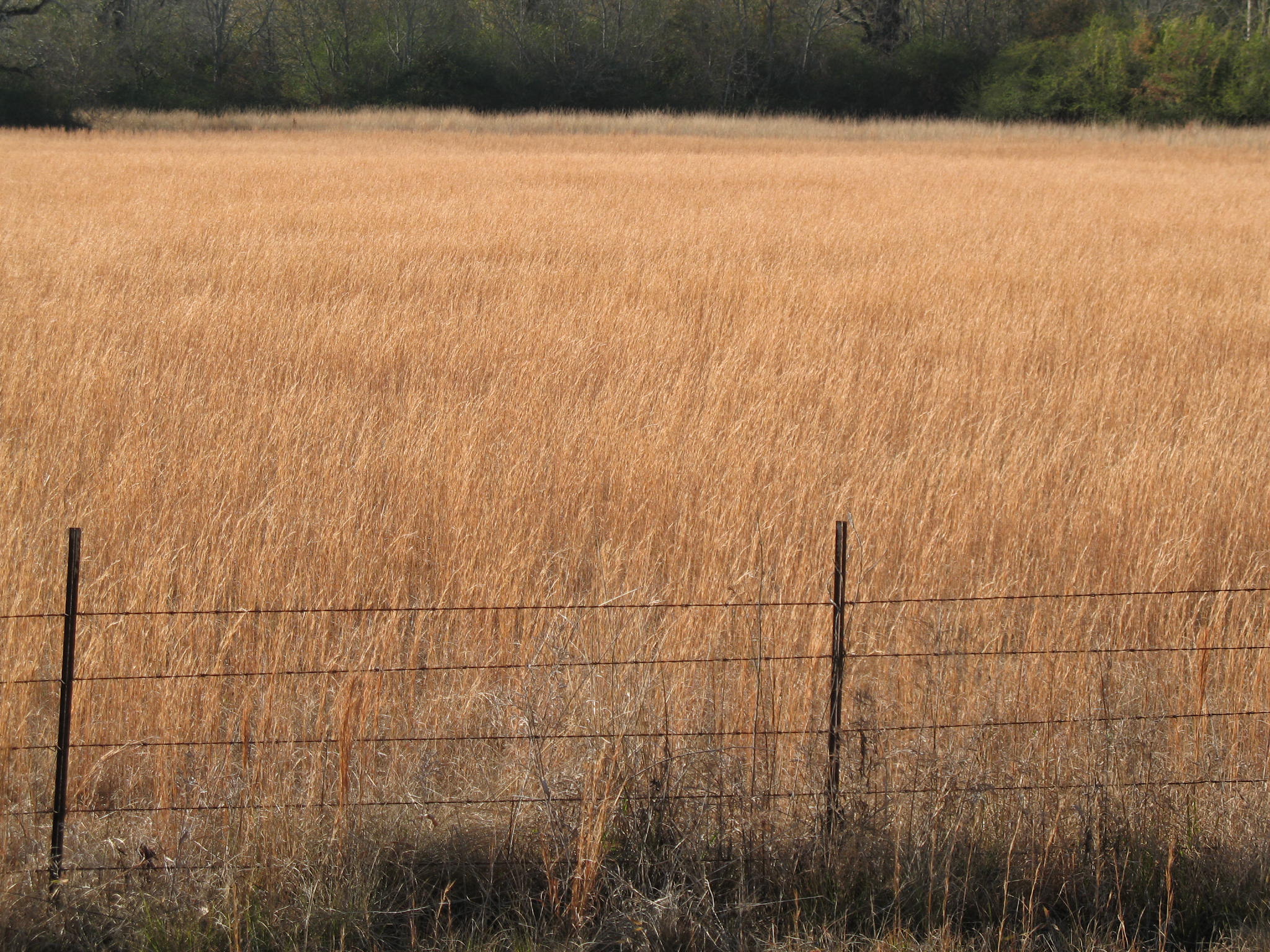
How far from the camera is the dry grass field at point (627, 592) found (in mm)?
3035

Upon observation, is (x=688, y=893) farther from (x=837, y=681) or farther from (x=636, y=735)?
(x=837, y=681)

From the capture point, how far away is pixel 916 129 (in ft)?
131

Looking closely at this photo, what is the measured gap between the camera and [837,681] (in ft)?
10.8

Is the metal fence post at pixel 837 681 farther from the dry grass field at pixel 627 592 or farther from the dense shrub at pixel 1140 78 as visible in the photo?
the dense shrub at pixel 1140 78

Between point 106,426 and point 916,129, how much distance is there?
1487 inches

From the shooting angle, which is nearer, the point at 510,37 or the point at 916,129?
the point at 916,129

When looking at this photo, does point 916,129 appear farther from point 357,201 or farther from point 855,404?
point 855,404

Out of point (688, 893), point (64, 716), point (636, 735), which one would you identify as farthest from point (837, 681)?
point (64, 716)

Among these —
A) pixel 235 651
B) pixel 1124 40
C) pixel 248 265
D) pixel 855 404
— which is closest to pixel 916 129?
pixel 1124 40

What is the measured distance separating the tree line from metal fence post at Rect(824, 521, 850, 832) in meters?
46.5

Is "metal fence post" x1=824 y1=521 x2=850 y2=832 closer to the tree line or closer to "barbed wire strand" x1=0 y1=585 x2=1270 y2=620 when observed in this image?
"barbed wire strand" x1=0 y1=585 x2=1270 y2=620

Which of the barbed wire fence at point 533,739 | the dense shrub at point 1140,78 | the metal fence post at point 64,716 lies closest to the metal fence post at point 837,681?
the barbed wire fence at point 533,739

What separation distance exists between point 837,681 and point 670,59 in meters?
53.3

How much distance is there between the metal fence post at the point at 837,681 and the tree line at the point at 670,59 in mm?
46496
